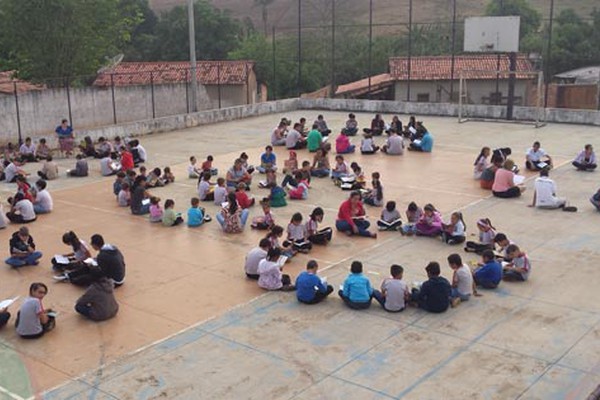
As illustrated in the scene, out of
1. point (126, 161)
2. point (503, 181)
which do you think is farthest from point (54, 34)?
point (503, 181)

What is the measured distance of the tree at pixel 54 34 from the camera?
118ft

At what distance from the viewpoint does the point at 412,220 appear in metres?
15.9

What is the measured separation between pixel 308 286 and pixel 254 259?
1.54m

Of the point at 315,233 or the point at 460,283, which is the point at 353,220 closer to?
the point at 315,233

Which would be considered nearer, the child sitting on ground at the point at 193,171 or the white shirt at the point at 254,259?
the white shirt at the point at 254,259

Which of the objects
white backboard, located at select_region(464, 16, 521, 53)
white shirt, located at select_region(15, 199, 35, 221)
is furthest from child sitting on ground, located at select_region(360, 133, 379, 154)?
white shirt, located at select_region(15, 199, 35, 221)

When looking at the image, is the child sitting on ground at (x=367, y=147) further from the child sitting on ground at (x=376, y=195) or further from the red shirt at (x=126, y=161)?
the red shirt at (x=126, y=161)

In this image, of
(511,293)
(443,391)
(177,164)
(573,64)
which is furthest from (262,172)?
(573,64)

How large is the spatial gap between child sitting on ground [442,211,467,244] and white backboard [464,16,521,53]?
830 inches

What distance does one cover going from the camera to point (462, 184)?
2061 cm

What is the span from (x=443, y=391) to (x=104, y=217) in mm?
11101

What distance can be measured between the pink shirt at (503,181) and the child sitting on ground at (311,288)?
28.2ft

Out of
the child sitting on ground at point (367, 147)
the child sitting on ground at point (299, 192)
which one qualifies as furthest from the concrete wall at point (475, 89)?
the child sitting on ground at point (299, 192)

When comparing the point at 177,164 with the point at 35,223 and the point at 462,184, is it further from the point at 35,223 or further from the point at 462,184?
the point at 462,184
